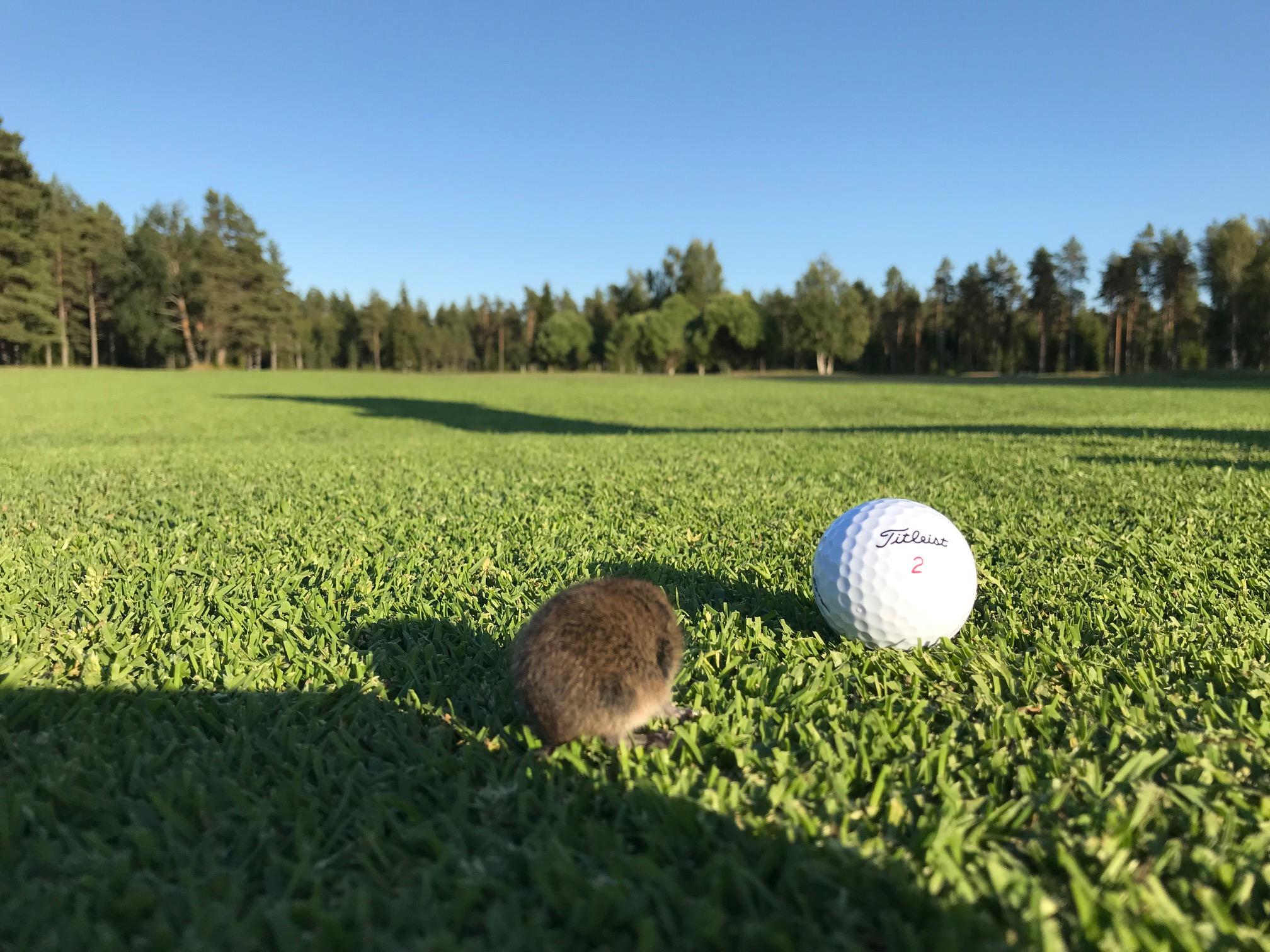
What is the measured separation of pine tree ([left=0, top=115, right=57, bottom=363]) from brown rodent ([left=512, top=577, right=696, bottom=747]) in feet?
198

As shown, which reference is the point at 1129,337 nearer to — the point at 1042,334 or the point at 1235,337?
the point at 1042,334

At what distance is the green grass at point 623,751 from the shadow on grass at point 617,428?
610 centimetres

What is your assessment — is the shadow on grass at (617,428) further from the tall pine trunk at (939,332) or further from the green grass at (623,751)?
the tall pine trunk at (939,332)

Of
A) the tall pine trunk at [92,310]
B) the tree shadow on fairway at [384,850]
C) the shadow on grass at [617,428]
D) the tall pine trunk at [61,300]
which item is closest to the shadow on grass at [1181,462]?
the shadow on grass at [617,428]

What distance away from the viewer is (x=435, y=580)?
347 cm

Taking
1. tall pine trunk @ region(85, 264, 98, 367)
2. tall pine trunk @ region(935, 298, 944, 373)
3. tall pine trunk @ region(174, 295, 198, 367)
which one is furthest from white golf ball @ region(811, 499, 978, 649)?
tall pine trunk @ region(85, 264, 98, 367)

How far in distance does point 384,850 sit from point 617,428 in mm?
15161

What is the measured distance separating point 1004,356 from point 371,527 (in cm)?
7510

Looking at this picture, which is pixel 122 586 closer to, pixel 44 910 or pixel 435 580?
pixel 435 580

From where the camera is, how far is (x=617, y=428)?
16.6 metres

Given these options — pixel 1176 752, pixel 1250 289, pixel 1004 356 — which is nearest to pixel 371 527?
pixel 1176 752

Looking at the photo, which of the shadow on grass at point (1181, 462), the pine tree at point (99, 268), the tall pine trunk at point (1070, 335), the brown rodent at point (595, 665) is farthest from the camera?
the tall pine trunk at point (1070, 335)

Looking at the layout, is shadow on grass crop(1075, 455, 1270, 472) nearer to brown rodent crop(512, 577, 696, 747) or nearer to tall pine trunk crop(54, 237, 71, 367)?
brown rodent crop(512, 577, 696, 747)

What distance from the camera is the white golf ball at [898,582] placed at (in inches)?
102
